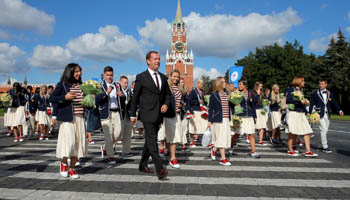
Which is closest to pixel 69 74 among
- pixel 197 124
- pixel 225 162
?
pixel 225 162

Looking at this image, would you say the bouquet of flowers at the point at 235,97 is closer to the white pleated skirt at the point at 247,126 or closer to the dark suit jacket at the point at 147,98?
the white pleated skirt at the point at 247,126

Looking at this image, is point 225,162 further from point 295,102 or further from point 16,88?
point 16,88

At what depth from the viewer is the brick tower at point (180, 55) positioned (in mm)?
109300

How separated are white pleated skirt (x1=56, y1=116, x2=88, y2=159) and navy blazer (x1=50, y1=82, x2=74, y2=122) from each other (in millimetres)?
123

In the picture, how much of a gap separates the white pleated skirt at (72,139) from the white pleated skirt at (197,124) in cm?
452

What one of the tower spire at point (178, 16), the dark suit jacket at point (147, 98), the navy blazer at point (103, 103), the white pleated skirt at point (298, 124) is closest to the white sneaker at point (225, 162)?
the dark suit jacket at point (147, 98)

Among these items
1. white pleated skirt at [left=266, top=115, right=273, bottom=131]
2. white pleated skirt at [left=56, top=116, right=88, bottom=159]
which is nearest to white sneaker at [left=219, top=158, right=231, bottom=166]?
white pleated skirt at [left=56, top=116, right=88, bottom=159]

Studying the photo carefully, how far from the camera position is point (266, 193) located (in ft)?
13.5

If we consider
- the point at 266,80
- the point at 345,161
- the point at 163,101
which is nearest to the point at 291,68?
the point at 266,80

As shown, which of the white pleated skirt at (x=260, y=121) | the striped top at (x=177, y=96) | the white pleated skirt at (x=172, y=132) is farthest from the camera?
the white pleated skirt at (x=260, y=121)

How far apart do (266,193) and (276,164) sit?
A: 2402mm

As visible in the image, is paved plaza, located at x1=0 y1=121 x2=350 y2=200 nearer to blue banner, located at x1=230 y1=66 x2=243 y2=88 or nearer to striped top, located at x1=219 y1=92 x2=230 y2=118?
striped top, located at x1=219 y1=92 x2=230 y2=118

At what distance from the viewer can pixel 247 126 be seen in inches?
290

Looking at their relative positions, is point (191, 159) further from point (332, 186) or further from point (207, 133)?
point (332, 186)
